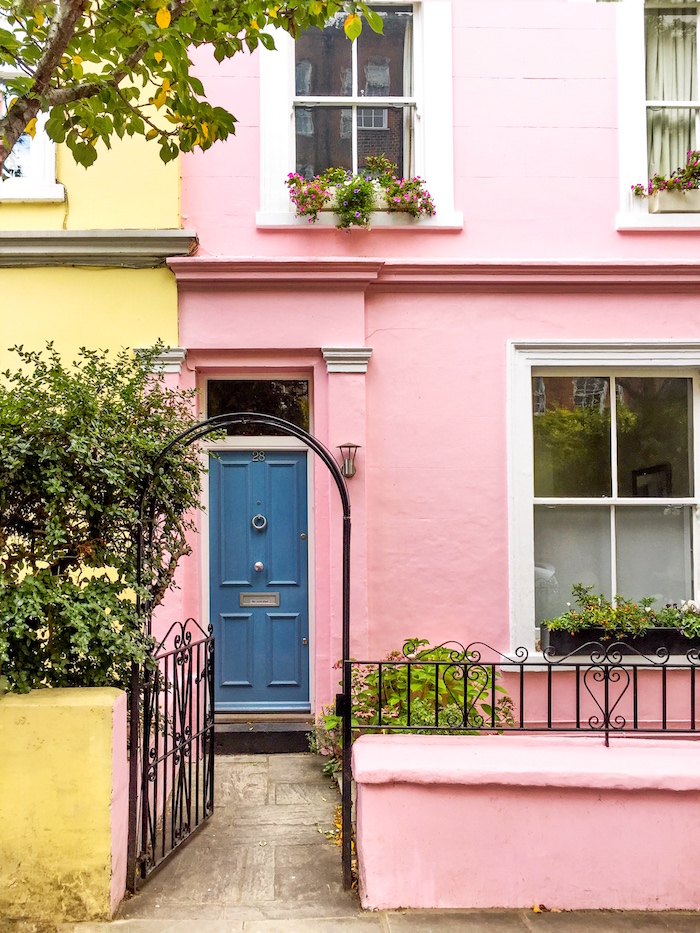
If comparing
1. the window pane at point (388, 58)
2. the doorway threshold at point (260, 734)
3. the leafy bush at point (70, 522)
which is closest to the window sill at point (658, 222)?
the window pane at point (388, 58)

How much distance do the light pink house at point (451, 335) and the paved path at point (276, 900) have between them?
4.74ft

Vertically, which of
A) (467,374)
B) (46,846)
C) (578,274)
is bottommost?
(46,846)

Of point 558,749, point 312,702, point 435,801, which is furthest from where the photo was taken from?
point 312,702

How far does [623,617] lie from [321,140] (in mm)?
4417

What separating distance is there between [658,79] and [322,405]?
382cm

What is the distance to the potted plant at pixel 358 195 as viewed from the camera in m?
5.66

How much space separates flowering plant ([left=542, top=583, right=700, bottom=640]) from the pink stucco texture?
1.99 metres

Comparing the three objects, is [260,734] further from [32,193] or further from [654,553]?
[32,193]

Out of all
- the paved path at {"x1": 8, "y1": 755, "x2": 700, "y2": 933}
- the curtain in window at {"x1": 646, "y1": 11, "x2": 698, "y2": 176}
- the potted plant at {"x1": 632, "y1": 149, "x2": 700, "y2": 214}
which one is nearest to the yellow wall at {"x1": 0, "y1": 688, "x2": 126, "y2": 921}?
the paved path at {"x1": 8, "y1": 755, "x2": 700, "y2": 933}

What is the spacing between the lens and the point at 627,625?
5562 millimetres

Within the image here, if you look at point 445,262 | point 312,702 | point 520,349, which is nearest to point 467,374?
point 520,349

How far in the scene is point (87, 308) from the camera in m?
5.70

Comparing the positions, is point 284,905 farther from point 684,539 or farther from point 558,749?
point 684,539

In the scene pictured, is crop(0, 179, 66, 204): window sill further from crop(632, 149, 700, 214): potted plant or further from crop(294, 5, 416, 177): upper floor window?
crop(632, 149, 700, 214): potted plant
